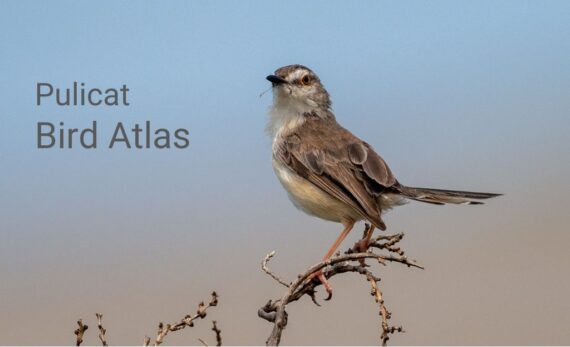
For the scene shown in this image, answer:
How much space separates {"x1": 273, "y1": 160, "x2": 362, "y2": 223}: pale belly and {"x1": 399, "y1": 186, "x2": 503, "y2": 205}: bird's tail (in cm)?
43

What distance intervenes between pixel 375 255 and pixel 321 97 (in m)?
3.23

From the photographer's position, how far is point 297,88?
260 inches

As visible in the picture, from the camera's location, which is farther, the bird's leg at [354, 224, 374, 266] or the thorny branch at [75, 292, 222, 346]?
the bird's leg at [354, 224, 374, 266]

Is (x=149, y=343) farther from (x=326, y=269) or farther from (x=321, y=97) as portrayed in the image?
(x=321, y=97)

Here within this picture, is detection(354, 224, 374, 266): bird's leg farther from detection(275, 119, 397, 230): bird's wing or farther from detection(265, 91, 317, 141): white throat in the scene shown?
detection(265, 91, 317, 141): white throat

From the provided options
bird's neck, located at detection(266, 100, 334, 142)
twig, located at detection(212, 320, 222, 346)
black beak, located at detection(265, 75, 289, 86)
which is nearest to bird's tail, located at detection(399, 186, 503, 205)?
bird's neck, located at detection(266, 100, 334, 142)

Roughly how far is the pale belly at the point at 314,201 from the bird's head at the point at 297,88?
34.6 inches

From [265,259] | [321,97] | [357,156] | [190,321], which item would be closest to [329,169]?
[357,156]

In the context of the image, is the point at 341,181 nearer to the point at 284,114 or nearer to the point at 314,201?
the point at 314,201

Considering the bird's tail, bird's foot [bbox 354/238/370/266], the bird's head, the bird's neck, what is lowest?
bird's foot [bbox 354/238/370/266]

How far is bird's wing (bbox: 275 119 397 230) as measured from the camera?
5.55 metres

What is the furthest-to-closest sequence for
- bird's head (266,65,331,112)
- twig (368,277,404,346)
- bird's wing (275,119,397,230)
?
bird's head (266,65,331,112) < bird's wing (275,119,397,230) < twig (368,277,404,346)

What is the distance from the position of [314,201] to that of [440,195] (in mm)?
935

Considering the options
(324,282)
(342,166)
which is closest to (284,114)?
(342,166)
